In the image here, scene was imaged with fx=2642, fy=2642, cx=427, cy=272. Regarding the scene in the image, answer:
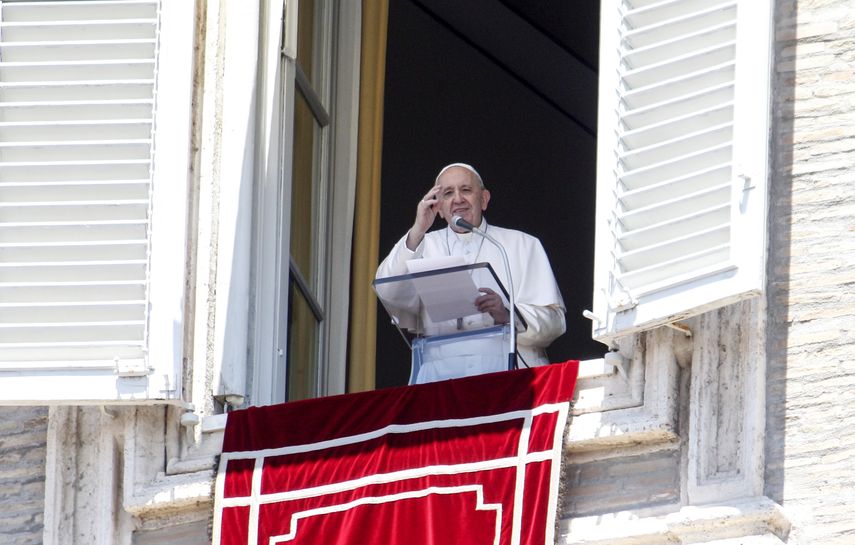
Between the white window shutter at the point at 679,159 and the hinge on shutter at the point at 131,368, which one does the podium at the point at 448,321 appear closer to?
the white window shutter at the point at 679,159

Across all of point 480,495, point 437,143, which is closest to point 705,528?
point 480,495

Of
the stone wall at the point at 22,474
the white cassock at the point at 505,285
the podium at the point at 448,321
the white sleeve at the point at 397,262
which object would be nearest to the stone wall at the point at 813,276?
the podium at the point at 448,321

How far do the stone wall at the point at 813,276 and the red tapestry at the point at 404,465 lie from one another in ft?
2.06

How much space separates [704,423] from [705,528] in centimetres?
32

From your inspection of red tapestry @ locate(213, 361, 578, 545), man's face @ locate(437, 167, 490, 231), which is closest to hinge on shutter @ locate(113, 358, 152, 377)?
red tapestry @ locate(213, 361, 578, 545)

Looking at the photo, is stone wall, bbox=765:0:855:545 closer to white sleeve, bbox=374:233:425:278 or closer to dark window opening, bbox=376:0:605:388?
white sleeve, bbox=374:233:425:278

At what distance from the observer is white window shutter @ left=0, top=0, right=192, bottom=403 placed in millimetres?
7652

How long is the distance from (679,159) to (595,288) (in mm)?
429

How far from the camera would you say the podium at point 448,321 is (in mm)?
7953

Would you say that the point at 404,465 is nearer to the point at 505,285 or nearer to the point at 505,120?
the point at 505,285

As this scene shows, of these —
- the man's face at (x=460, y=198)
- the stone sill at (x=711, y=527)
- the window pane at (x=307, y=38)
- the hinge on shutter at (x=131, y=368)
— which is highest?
the window pane at (x=307, y=38)

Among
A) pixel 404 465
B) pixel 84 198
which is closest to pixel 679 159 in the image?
pixel 404 465

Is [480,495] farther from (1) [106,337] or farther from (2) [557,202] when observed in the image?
(2) [557,202]

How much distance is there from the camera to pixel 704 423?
7230 mm
